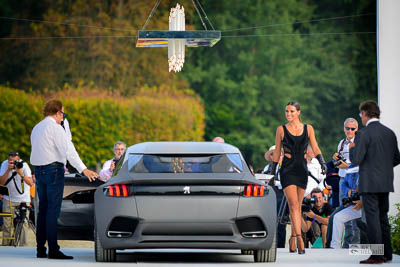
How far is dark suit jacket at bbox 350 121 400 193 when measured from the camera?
11344mm

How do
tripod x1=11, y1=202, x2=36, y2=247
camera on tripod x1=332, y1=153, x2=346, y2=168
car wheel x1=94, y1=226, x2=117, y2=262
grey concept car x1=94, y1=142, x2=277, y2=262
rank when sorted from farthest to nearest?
tripod x1=11, y1=202, x2=36, y2=247 → camera on tripod x1=332, y1=153, x2=346, y2=168 → car wheel x1=94, y1=226, x2=117, y2=262 → grey concept car x1=94, y1=142, x2=277, y2=262

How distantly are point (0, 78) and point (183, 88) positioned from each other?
7720 millimetres

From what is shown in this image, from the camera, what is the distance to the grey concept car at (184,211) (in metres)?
10.4

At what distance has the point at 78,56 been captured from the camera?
41406 mm

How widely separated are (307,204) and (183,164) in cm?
543

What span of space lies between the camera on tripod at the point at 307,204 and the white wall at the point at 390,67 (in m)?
1.58

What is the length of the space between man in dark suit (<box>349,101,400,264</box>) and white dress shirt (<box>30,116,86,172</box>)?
3297 millimetres

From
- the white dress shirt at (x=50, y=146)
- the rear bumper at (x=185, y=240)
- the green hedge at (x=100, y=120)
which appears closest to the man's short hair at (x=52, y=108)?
the white dress shirt at (x=50, y=146)

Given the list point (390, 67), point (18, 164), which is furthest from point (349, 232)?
point (18, 164)

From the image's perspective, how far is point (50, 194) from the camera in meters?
11.6

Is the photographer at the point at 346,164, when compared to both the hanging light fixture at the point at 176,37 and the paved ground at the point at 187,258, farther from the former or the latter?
the hanging light fixture at the point at 176,37

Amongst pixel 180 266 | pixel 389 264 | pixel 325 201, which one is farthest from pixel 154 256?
pixel 325 201

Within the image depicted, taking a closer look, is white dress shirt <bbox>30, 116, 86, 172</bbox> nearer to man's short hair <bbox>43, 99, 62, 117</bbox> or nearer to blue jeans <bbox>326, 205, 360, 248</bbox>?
man's short hair <bbox>43, 99, 62, 117</bbox>

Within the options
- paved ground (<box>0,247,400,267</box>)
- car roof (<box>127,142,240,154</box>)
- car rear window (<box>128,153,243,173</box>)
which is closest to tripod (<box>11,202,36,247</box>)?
paved ground (<box>0,247,400,267</box>)
